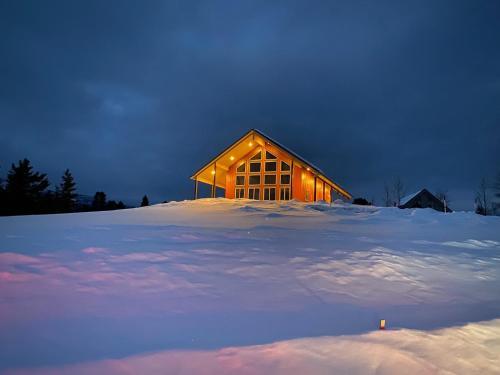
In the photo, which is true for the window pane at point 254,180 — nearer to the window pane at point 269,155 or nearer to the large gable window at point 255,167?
the large gable window at point 255,167

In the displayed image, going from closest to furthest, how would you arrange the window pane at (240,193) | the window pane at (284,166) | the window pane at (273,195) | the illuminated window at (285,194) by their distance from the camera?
the illuminated window at (285,194), the window pane at (284,166), the window pane at (273,195), the window pane at (240,193)

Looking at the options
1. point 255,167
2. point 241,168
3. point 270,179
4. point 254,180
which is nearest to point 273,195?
point 270,179

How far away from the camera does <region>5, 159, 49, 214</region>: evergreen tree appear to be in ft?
121

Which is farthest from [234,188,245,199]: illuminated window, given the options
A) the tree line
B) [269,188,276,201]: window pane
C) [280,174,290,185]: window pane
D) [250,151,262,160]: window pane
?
the tree line

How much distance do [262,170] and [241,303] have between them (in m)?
20.1

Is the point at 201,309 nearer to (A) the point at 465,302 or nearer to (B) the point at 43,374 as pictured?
(B) the point at 43,374

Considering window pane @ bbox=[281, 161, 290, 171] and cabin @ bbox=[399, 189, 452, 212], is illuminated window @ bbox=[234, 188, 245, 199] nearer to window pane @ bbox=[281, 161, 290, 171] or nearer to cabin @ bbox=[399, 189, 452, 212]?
window pane @ bbox=[281, 161, 290, 171]

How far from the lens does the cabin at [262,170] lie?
22609mm

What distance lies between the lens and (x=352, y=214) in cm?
1440

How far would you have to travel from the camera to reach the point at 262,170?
952 inches

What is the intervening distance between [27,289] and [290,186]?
1960cm

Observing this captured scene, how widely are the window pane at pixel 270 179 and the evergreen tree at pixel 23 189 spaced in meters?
31.9

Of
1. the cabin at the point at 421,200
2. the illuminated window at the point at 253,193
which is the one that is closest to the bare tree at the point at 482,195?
the cabin at the point at 421,200

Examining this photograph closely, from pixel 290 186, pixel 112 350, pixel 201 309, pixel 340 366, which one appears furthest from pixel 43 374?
pixel 290 186
